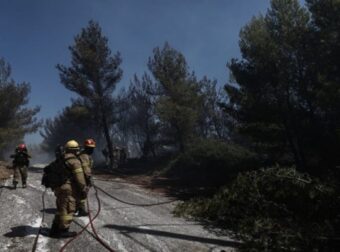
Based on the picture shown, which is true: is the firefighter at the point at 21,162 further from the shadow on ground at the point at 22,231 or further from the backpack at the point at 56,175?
the backpack at the point at 56,175

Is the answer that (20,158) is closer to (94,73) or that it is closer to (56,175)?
(56,175)

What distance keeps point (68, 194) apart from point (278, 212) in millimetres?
4272

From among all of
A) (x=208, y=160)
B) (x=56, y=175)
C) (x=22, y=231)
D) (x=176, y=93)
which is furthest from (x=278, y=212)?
(x=176, y=93)

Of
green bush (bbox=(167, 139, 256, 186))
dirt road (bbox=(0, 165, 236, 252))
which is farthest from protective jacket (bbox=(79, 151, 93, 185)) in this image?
green bush (bbox=(167, 139, 256, 186))

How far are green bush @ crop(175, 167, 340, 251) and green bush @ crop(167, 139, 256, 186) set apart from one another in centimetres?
1030

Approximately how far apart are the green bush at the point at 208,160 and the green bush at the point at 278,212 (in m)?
10.3

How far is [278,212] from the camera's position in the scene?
7.77m

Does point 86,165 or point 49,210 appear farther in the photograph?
point 49,210

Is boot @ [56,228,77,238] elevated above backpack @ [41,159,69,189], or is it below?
below

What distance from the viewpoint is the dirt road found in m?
6.17

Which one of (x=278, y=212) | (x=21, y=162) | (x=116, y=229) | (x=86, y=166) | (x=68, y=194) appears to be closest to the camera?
(x=68, y=194)

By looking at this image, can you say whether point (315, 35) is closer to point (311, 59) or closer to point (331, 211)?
point (311, 59)

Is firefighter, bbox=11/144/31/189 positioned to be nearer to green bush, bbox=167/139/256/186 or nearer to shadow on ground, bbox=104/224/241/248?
shadow on ground, bbox=104/224/241/248

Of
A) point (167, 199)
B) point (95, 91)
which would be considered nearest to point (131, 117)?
point (95, 91)
